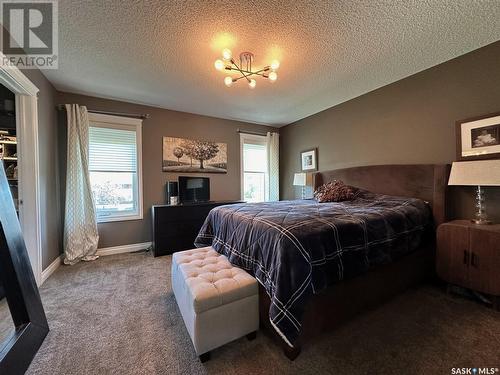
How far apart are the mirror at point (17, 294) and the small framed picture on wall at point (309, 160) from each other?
4160 millimetres

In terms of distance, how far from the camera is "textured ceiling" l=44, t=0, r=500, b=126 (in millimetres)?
1691

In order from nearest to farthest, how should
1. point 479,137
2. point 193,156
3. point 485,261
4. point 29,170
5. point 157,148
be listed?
point 485,261
point 479,137
point 29,170
point 157,148
point 193,156

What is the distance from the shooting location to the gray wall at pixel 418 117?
2217 millimetres

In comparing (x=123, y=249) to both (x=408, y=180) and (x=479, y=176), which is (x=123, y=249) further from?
(x=479, y=176)

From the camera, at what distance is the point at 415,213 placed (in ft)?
7.43

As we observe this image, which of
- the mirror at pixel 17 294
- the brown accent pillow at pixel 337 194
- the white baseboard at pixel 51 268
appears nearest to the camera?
the mirror at pixel 17 294

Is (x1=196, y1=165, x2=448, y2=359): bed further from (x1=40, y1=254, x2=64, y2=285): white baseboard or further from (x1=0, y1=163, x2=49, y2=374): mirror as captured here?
(x1=40, y1=254, x2=64, y2=285): white baseboard

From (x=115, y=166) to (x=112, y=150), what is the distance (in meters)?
0.27

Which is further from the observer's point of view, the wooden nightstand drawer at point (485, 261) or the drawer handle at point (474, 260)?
the drawer handle at point (474, 260)

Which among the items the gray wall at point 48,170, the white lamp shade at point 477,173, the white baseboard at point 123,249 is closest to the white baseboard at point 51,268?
the gray wall at point 48,170

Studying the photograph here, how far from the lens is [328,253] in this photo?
1487mm

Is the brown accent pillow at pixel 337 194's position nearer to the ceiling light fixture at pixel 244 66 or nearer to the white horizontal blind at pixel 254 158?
the ceiling light fixture at pixel 244 66

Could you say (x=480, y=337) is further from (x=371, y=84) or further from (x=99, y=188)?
(x=99, y=188)
